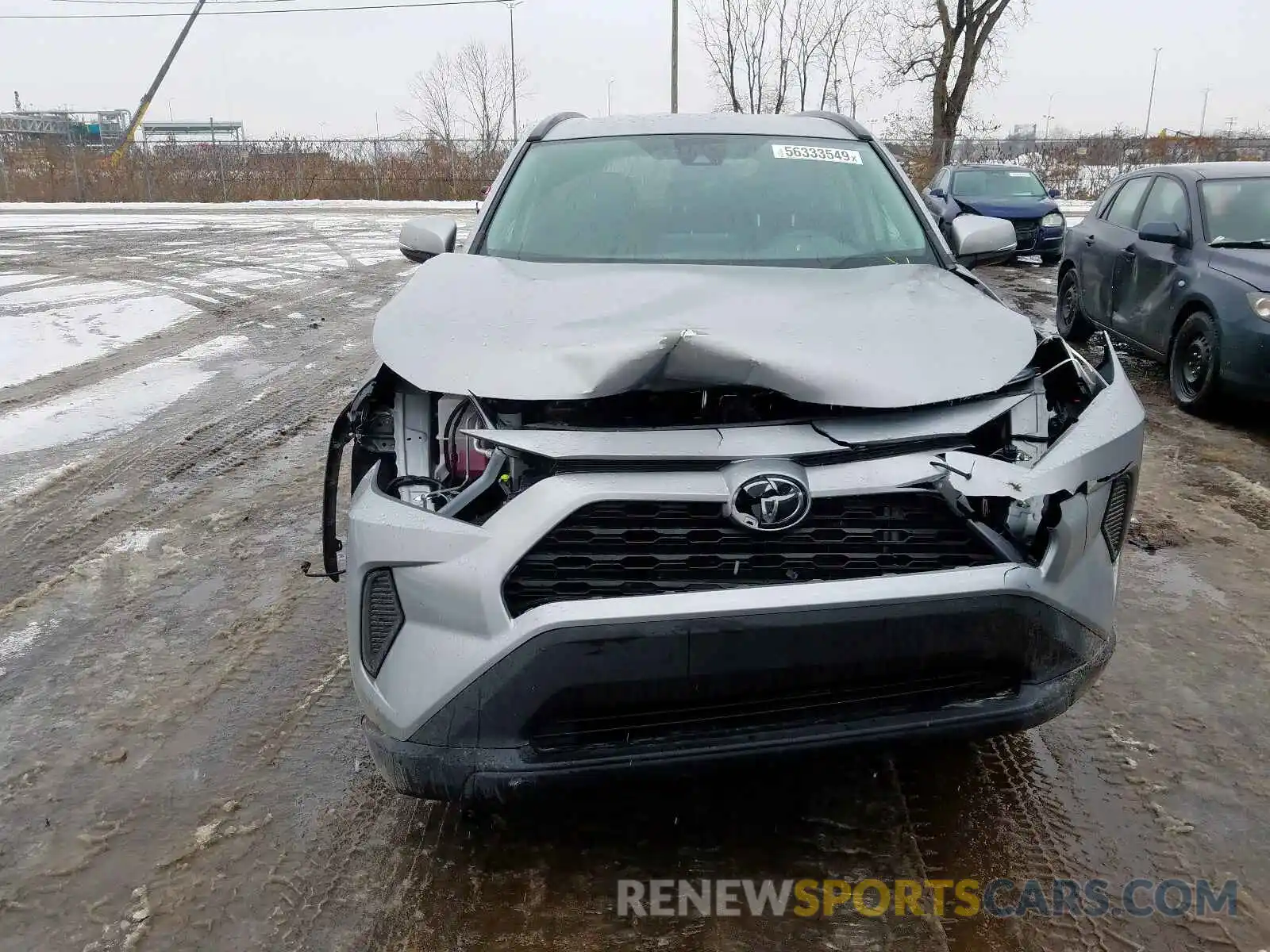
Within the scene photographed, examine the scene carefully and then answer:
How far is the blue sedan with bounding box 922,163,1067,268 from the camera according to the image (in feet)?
49.1

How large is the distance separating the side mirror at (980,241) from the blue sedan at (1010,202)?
1117 cm

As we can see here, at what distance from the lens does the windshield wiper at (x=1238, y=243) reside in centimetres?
647

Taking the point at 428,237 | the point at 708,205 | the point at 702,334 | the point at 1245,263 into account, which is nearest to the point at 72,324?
the point at 428,237

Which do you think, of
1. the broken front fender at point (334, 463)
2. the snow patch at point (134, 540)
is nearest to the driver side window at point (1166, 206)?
the broken front fender at point (334, 463)

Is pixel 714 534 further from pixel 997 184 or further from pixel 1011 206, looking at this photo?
pixel 997 184

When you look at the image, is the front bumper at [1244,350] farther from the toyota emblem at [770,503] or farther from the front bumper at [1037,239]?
the front bumper at [1037,239]

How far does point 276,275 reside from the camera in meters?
13.2

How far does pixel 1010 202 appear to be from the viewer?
15430 millimetres

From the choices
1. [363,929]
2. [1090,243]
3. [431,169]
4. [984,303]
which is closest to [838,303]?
[984,303]

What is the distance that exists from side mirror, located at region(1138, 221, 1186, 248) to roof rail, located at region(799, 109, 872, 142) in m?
3.53

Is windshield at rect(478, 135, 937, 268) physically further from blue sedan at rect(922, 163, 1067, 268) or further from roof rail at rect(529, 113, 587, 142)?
blue sedan at rect(922, 163, 1067, 268)

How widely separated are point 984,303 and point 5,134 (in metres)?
41.1

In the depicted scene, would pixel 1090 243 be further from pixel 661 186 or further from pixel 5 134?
pixel 5 134

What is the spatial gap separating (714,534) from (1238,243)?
6163 mm
